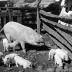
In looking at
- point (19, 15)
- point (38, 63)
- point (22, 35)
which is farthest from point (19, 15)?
point (38, 63)

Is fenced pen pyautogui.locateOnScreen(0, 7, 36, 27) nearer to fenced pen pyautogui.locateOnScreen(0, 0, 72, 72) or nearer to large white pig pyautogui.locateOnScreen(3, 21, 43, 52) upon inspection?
fenced pen pyautogui.locateOnScreen(0, 0, 72, 72)

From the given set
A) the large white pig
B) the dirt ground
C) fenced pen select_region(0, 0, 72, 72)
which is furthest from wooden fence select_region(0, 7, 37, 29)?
the dirt ground

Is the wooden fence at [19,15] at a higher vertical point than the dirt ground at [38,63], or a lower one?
higher

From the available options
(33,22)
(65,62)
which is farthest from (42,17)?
(65,62)

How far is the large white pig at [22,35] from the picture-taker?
25.2 ft

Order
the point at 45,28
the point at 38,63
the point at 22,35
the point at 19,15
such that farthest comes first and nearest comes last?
the point at 19,15
the point at 45,28
the point at 22,35
the point at 38,63

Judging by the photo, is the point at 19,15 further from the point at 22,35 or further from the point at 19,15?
the point at 22,35

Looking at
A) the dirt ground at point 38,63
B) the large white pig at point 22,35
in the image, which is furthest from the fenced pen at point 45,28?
the large white pig at point 22,35

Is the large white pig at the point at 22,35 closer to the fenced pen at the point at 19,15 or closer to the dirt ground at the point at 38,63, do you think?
the dirt ground at the point at 38,63

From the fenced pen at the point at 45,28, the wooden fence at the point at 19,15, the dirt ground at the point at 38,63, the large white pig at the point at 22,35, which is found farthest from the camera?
the wooden fence at the point at 19,15

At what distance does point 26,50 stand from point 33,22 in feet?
16.6

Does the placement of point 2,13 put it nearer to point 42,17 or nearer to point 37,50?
point 42,17

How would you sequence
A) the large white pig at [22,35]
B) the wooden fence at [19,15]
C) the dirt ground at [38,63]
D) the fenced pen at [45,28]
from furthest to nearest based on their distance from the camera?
the wooden fence at [19,15] < the large white pig at [22,35] < the fenced pen at [45,28] < the dirt ground at [38,63]

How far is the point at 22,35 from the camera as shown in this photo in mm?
8133
